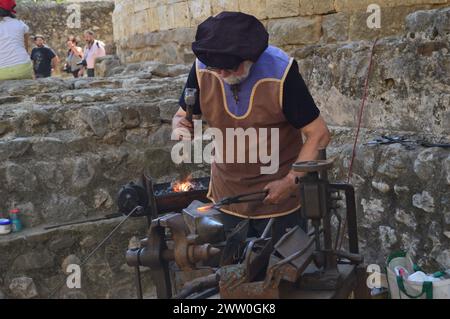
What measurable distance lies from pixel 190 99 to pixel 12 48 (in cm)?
403

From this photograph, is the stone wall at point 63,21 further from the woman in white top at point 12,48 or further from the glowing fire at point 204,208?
the glowing fire at point 204,208

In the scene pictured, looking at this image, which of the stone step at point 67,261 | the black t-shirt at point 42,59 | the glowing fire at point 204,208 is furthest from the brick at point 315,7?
the black t-shirt at point 42,59

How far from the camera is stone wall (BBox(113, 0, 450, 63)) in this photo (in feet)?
14.1

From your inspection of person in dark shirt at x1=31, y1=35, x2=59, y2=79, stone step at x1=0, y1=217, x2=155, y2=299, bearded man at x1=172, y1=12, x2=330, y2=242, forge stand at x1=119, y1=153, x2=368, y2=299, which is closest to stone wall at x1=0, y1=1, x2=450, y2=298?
stone step at x1=0, y1=217, x2=155, y2=299

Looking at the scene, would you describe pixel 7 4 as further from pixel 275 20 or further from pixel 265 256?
pixel 265 256

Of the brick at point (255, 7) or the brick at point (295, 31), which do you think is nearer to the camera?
the brick at point (295, 31)

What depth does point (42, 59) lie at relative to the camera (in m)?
11.1

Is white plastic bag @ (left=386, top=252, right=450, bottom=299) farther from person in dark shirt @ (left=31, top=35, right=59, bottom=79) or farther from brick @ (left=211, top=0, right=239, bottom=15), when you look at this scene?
person in dark shirt @ (left=31, top=35, right=59, bottom=79)

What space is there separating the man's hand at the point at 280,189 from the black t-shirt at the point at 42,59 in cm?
898

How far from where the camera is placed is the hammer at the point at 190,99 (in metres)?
2.95

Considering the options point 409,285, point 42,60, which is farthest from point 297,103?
point 42,60

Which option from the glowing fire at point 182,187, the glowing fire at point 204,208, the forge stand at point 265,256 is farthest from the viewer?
the glowing fire at point 182,187
